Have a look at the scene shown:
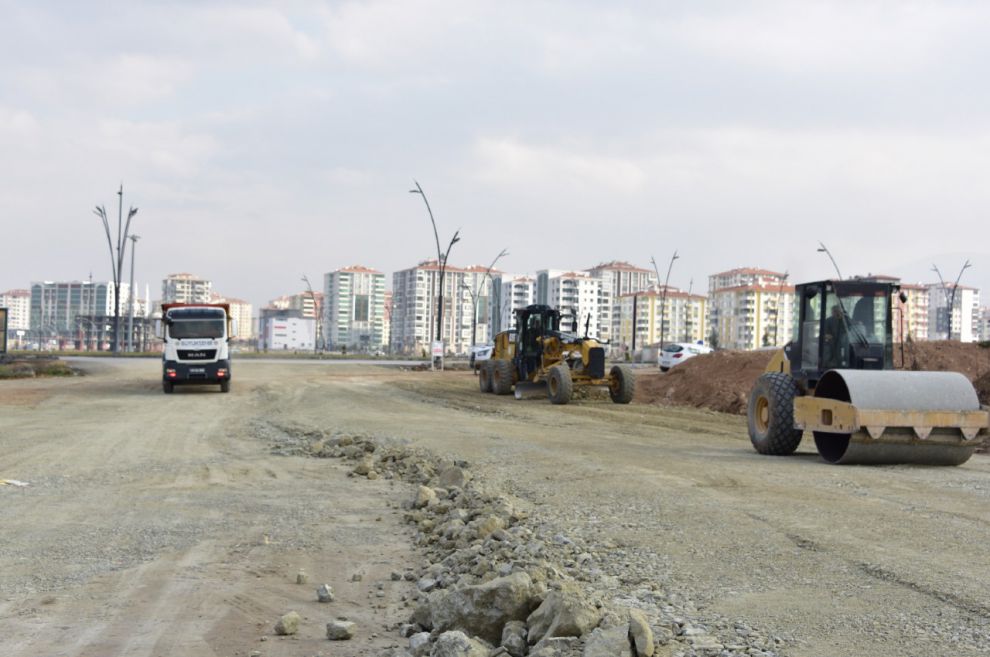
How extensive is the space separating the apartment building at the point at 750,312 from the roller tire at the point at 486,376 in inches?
3949

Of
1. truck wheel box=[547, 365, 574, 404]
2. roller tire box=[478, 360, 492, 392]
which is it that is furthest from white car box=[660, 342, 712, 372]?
truck wheel box=[547, 365, 574, 404]

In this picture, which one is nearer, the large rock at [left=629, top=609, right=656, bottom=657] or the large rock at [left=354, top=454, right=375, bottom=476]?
the large rock at [left=629, top=609, right=656, bottom=657]

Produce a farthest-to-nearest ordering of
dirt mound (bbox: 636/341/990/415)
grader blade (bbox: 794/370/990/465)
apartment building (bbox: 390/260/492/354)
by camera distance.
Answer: apartment building (bbox: 390/260/492/354)
dirt mound (bbox: 636/341/990/415)
grader blade (bbox: 794/370/990/465)

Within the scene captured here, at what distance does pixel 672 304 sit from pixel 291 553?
159143 mm

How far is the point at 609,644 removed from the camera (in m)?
4.74

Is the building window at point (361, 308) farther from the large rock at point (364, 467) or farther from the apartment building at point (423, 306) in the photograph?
Answer: the large rock at point (364, 467)

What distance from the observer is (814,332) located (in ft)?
48.5

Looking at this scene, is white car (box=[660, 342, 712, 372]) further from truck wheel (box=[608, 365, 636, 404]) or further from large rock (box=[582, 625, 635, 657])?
large rock (box=[582, 625, 635, 657])

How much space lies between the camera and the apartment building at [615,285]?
16700cm

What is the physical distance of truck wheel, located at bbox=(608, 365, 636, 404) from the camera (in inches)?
1059

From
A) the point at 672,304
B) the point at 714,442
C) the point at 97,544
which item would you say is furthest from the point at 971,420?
the point at 672,304

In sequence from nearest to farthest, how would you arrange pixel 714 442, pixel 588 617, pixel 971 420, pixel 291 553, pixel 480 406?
1. pixel 588 617
2. pixel 291 553
3. pixel 971 420
4. pixel 714 442
5. pixel 480 406

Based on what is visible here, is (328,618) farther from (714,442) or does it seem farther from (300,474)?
(714,442)

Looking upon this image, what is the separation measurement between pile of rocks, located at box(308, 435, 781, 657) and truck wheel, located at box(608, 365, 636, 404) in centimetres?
1809
